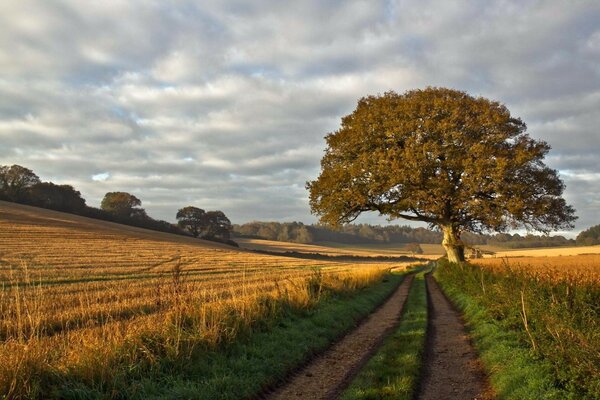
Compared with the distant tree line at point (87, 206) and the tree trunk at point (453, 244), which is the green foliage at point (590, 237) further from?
the tree trunk at point (453, 244)

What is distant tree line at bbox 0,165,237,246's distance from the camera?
95.4 meters

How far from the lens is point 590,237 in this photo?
414 feet

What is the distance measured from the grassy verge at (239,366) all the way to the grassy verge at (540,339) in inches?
167

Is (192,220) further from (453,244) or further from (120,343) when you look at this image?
(120,343)

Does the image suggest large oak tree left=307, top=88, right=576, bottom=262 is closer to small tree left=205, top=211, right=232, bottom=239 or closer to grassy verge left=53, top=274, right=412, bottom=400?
grassy verge left=53, top=274, right=412, bottom=400

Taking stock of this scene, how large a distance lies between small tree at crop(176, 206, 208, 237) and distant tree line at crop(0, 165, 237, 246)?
10.7 inches

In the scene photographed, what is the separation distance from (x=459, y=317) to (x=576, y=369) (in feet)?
34.1

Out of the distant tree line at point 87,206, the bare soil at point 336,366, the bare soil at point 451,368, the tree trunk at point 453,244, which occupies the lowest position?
the bare soil at point 336,366

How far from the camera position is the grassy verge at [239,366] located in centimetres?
700

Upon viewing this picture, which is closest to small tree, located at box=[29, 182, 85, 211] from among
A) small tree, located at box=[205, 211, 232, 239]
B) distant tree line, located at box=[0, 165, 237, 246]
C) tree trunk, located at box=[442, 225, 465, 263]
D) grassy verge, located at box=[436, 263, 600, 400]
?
distant tree line, located at box=[0, 165, 237, 246]

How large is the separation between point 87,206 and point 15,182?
1694 centimetres

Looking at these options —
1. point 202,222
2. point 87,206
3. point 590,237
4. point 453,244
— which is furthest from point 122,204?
point 590,237

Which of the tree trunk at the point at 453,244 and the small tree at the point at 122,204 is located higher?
the small tree at the point at 122,204

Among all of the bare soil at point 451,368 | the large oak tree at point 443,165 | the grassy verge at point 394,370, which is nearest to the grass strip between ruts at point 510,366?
the bare soil at point 451,368
